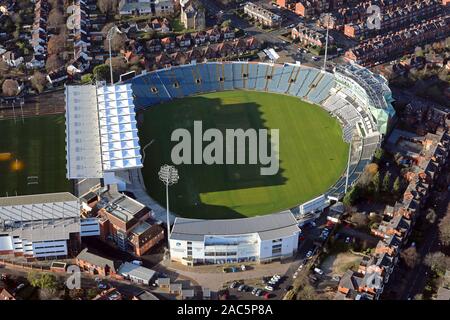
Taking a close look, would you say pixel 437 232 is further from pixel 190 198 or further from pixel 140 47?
pixel 140 47

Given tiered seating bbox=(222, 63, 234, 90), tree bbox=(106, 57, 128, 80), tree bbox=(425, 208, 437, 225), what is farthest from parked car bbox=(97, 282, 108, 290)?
tree bbox=(106, 57, 128, 80)

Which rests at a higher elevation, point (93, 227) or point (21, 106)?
point (21, 106)

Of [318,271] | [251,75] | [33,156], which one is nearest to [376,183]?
[318,271]

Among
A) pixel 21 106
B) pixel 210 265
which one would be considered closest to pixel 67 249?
pixel 210 265

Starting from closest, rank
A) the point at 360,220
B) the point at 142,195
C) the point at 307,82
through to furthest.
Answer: the point at 360,220 < the point at 142,195 < the point at 307,82

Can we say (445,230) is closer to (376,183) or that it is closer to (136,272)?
(376,183)

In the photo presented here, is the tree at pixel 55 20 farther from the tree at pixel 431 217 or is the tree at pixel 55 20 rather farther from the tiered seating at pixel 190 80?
the tree at pixel 431 217
